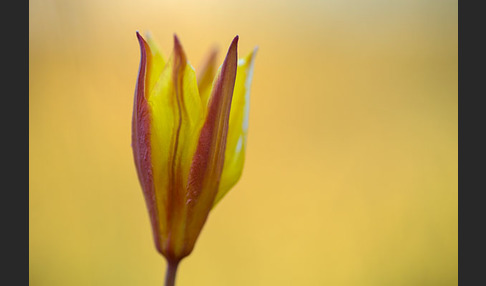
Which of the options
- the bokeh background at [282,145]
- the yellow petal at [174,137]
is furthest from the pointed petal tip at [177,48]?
the bokeh background at [282,145]

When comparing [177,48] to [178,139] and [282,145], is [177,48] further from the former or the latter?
[282,145]

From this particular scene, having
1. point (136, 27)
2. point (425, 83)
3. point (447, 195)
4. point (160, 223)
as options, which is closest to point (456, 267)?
point (447, 195)

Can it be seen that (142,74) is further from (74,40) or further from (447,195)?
(447,195)

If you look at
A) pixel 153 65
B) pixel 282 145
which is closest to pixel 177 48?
pixel 153 65

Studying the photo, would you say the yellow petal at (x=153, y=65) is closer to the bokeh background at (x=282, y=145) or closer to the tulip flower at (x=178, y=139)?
the tulip flower at (x=178, y=139)

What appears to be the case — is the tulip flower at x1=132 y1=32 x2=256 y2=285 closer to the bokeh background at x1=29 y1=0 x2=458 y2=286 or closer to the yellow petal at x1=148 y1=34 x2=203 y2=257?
the yellow petal at x1=148 y1=34 x2=203 y2=257

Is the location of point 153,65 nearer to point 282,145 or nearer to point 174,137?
point 174,137

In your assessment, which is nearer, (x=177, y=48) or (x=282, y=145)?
(x=177, y=48)
